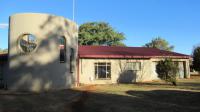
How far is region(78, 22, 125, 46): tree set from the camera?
6369 centimetres

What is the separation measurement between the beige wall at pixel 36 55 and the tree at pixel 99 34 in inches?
1563

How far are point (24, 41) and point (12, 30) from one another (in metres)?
1.18

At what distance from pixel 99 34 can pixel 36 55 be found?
4296 centimetres

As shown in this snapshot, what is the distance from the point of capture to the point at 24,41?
2264 cm

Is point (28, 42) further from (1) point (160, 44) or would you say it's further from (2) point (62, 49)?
(1) point (160, 44)

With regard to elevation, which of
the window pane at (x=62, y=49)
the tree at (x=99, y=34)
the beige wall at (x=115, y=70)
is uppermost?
the tree at (x=99, y=34)

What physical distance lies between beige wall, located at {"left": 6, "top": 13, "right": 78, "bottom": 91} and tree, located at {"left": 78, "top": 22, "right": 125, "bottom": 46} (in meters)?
39.7

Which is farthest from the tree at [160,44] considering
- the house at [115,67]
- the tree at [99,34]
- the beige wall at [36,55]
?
the beige wall at [36,55]

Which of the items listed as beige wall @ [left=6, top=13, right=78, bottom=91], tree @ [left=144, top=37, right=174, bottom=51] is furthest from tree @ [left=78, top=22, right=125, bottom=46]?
beige wall @ [left=6, top=13, right=78, bottom=91]

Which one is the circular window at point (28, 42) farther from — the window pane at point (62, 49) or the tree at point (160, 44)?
the tree at point (160, 44)

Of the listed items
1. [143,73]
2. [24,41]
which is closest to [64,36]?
[24,41]

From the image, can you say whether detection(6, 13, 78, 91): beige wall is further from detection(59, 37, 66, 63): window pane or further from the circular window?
detection(59, 37, 66, 63): window pane

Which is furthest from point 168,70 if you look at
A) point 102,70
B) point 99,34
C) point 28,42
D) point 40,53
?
point 99,34

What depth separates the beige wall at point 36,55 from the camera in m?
22.1
